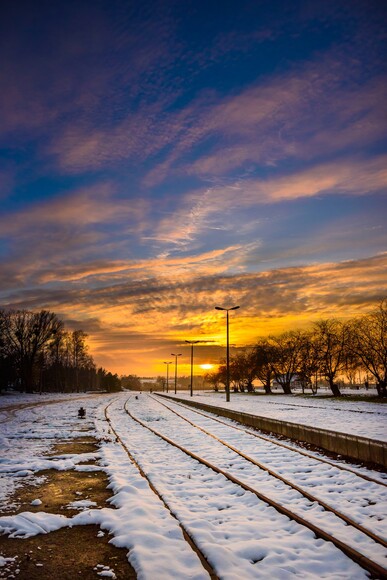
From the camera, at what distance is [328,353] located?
5338cm

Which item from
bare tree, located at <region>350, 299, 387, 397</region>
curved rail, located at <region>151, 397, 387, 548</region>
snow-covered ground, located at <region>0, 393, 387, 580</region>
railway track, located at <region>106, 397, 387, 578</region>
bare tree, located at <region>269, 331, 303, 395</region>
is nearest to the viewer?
snow-covered ground, located at <region>0, 393, 387, 580</region>

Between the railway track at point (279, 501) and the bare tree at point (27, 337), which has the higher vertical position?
the bare tree at point (27, 337)

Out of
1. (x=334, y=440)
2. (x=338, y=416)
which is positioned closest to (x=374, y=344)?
(x=338, y=416)

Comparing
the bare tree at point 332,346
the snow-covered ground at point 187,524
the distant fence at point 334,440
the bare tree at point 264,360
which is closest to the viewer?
the snow-covered ground at point 187,524

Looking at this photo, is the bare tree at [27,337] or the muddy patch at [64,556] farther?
the bare tree at [27,337]

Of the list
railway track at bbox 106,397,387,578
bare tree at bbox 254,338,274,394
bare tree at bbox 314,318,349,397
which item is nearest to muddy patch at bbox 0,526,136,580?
railway track at bbox 106,397,387,578

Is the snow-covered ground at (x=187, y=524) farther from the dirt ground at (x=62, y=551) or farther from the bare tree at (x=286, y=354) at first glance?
the bare tree at (x=286, y=354)

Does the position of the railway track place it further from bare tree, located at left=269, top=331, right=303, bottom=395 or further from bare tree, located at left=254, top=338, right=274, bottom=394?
bare tree, located at left=254, top=338, right=274, bottom=394

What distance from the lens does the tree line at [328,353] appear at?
44.9 meters

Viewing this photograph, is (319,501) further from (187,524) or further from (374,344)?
(374,344)

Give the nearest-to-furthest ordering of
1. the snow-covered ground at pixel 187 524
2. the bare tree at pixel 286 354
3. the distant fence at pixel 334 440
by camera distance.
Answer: the snow-covered ground at pixel 187 524, the distant fence at pixel 334 440, the bare tree at pixel 286 354

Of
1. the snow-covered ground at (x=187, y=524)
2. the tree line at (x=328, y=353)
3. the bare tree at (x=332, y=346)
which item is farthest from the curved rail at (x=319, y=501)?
the bare tree at (x=332, y=346)

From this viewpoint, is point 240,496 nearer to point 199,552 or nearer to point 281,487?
point 281,487

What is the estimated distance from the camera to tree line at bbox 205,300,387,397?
44906 mm
